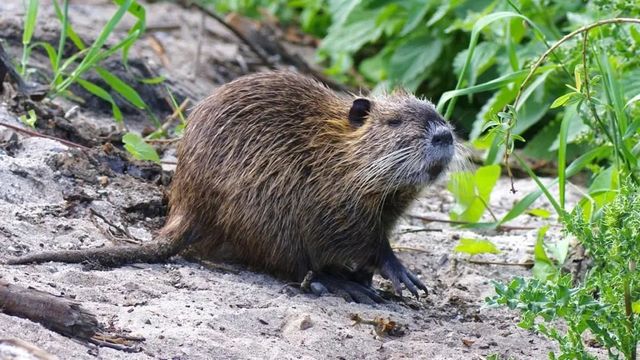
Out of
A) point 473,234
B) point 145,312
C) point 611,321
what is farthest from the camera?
point 473,234

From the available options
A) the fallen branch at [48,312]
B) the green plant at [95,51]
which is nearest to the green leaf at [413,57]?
the green plant at [95,51]

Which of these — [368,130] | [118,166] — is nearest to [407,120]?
[368,130]

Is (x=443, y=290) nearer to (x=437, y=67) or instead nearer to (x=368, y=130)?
(x=368, y=130)

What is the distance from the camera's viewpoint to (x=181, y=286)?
3.46 meters

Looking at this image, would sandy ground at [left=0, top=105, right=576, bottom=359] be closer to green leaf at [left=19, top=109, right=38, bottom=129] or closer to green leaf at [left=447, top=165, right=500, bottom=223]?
green leaf at [left=19, top=109, right=38, bottom=129]

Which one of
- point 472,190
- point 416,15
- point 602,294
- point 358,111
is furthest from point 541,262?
point 416,15

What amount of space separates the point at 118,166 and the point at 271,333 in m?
1.42

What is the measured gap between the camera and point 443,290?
13.5 feet

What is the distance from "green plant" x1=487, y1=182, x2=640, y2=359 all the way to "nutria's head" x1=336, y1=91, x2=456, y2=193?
107 cm

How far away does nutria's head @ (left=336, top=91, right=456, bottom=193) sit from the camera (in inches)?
156

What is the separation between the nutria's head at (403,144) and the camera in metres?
3.97

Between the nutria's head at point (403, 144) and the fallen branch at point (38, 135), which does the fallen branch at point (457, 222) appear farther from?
the fallen branch at point (38, 135)

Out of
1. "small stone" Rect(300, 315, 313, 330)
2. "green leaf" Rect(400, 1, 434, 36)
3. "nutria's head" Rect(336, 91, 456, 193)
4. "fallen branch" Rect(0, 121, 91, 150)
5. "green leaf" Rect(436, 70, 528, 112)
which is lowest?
"small stone" Rect(300, 315, 313, 330)

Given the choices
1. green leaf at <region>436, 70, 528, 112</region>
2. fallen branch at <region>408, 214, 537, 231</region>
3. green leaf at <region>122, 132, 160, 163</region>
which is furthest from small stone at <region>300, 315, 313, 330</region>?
fallen branch at <region>408, 214, 537, 231</region>
